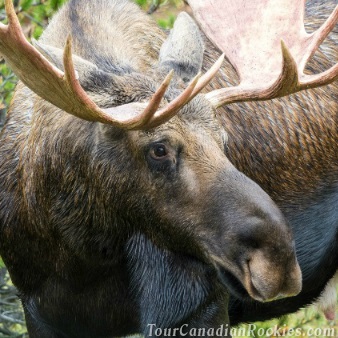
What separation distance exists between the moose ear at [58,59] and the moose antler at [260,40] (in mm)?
577

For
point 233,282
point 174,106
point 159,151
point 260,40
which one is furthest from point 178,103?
point 260,40

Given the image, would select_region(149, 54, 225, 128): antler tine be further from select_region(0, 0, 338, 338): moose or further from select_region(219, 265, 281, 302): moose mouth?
select_region(219, 265, 281, 302): moose mouth

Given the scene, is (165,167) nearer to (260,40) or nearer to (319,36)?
(319,36)

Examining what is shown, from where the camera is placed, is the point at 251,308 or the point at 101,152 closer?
the point at 101,152

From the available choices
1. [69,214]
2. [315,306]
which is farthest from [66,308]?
[315,306]

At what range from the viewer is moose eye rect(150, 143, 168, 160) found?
478 cm

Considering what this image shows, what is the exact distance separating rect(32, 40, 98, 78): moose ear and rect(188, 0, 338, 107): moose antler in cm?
58

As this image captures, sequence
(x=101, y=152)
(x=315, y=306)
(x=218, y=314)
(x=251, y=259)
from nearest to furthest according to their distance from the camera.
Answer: (x=251, y=259) → (x=101, y=152) → (x=218, y=314) → (x=315, y=306)

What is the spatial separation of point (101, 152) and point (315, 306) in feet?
8.19

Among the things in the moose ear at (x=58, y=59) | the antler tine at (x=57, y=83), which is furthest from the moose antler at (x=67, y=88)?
the moose ear at (x=58, y=59)

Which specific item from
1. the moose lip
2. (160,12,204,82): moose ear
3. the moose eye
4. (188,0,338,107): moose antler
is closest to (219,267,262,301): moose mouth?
the moose lip

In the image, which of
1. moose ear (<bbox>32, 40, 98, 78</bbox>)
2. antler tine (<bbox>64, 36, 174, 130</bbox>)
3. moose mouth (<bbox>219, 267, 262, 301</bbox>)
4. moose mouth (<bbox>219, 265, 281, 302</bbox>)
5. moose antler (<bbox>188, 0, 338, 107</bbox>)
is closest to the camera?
antler tine (<bbox>64, 36, 174, 130</bbox>)

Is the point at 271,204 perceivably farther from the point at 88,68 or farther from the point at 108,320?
the point at 108,320

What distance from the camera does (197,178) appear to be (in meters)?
4.75
